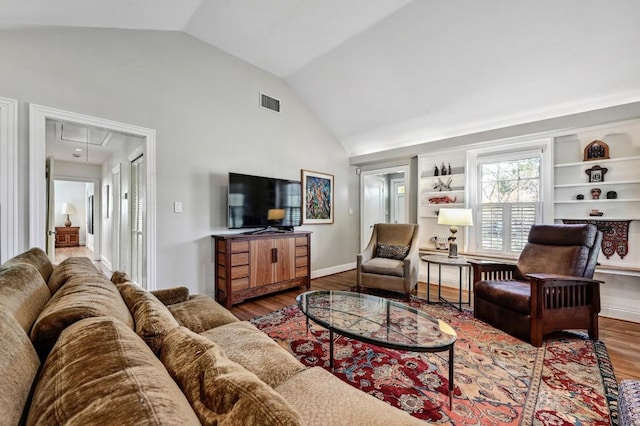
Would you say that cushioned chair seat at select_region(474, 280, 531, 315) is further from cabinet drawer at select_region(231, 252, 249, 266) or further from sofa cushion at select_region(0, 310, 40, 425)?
sofa cushion at select_region(0, 310, 40, 425)

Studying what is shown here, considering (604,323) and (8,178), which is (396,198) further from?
(8,178)

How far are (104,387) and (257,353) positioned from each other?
94 centimetres

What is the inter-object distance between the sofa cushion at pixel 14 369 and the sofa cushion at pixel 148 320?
285 mm

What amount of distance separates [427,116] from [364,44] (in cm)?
143

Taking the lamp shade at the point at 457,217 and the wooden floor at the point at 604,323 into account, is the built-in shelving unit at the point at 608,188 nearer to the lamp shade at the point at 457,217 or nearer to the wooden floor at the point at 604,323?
the wooden floor at the point at 604,323

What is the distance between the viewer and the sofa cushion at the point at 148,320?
989 millimetres

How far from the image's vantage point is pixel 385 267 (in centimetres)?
379

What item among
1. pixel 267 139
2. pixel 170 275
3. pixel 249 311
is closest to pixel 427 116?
pixel 267 139

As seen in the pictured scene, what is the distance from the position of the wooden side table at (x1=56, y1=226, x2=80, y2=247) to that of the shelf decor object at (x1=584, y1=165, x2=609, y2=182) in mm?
12836

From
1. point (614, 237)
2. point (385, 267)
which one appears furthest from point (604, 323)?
point (385, 267)

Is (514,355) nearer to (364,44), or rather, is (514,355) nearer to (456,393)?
(456,393)

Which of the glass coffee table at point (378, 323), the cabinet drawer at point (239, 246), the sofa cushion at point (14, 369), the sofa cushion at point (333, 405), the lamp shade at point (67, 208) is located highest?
the lamp shade at point (67, 208)

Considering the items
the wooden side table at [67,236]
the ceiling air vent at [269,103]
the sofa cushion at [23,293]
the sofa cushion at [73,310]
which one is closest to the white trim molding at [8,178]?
the sofa cushion at [23,293]

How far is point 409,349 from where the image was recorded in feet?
5.23
